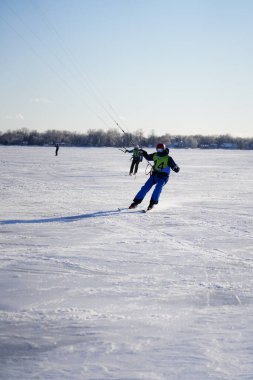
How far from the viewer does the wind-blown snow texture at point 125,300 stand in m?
2.27

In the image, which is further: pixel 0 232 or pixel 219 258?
pixel 0 232

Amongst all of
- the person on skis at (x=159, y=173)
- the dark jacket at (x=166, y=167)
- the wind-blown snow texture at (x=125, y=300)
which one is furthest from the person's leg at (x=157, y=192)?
the wind-blown snow texture at (x=125, y=300)

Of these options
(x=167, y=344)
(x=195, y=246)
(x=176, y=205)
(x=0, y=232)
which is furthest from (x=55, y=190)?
(x=167, y=344)

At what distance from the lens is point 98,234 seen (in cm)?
570

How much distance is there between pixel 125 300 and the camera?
3.18m

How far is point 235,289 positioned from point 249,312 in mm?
509

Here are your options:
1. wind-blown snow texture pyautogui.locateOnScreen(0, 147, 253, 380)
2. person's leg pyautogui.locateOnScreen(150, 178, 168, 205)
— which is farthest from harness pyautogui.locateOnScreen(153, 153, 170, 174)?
wind-blown snow texture pyautogui.locateOnScreen(0, 147, 253, 380)

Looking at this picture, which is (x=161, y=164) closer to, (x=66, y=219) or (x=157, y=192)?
(x=157, y=192)

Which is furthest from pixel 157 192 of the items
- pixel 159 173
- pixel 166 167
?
pixel 166 167

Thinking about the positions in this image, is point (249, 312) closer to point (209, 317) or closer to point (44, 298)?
point (209, 317)

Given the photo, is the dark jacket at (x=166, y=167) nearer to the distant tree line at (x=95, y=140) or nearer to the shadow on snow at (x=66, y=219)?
the shadow on snow at (x=66, y=219)

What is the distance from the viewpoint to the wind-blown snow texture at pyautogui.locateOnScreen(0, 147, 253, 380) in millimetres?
2270

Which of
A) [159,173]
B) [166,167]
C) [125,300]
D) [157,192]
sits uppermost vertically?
[166,167]

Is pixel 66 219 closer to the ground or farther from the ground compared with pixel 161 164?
closer to the ground
